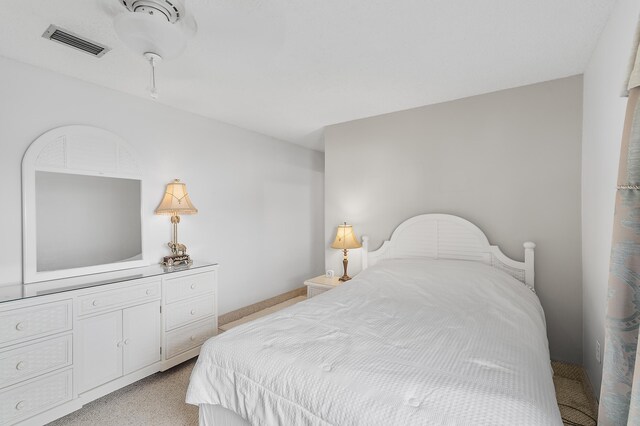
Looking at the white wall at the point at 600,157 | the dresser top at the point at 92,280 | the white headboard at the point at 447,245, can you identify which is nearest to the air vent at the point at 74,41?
the dresser top at the point at 92,280

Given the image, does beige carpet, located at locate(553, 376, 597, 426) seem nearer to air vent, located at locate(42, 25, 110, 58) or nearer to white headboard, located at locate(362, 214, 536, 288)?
white headboard, located at locate(362, 214, 536, 288)

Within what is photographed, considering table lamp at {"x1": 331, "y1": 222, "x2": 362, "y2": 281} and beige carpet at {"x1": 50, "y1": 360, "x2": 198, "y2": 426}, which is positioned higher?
table lamp at {"x1": 331, "y1": 222, "x2": 362, "y2": 281}

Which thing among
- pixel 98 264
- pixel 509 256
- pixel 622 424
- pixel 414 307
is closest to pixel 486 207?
pixel 509 256

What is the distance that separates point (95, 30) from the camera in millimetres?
1818

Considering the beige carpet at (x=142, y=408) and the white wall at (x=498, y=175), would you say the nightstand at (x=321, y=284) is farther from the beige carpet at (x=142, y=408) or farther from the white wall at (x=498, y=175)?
the beige carpet at (x=142, y=408)

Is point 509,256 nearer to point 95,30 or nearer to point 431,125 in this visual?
point 431,125

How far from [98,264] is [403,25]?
2.88 metres

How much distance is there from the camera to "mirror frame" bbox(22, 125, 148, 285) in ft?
7.15

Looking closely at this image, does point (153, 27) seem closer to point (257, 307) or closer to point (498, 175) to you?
point (498, 175)

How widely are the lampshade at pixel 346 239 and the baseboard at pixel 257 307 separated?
1.42m

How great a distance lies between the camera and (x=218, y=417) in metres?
1.58

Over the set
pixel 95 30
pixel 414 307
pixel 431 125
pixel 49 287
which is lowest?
pixel 414 307

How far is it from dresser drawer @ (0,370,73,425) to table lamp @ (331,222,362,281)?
7.67 feet

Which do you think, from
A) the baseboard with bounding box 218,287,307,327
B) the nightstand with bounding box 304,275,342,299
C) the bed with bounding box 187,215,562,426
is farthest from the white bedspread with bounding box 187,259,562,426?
the baseboard with bounding box 218,287,307,327
